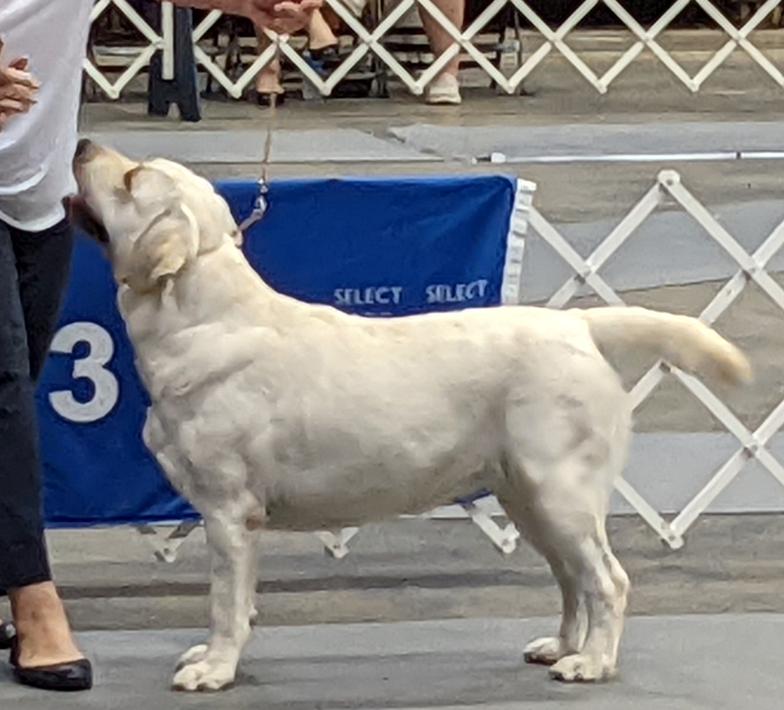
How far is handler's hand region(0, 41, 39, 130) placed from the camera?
300 cm

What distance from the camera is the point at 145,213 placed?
3.22 m

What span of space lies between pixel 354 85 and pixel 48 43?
8246 millimetres

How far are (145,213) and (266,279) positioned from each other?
750mm

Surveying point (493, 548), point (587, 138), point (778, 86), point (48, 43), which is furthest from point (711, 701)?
point (778, 86)

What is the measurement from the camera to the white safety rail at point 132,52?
9711 mm

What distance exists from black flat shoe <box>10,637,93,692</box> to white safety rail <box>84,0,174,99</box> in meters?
6.27

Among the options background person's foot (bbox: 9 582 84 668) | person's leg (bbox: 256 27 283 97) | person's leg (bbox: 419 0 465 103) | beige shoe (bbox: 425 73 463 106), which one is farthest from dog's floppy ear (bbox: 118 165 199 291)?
beige shoe (bbox: 425 73 463 106)

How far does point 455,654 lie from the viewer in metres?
3.57

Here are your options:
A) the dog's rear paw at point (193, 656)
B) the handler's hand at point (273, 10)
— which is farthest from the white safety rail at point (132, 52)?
the dog's rear paw at point (193, 656)

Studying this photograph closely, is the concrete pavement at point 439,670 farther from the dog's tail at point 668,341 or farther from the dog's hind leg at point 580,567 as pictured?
the dog's tail at point 668,341

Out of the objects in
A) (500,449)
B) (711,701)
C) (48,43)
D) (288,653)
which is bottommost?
(288,653)

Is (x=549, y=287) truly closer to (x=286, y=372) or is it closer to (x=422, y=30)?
(x=286, y=372)

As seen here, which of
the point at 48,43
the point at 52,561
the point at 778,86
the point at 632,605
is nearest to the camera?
the point at 48,43

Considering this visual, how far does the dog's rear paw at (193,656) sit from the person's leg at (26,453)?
17 cm
